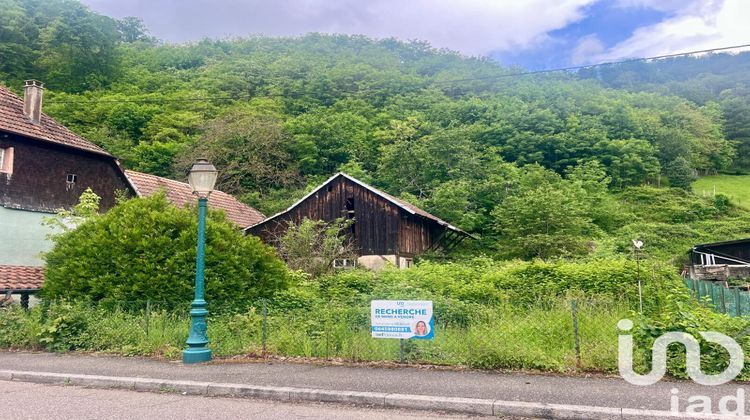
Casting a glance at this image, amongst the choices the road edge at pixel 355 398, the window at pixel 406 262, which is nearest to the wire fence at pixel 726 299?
the road edge at pixel 355 398

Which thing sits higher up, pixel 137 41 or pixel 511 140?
pixel 137 41

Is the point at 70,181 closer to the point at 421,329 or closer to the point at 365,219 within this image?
the point at 365,219

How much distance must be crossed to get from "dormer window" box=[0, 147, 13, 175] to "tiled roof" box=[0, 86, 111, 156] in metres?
0.84

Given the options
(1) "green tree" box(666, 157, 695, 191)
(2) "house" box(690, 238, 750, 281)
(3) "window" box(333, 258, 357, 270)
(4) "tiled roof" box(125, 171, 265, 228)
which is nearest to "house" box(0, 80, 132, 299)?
(4) "tiled roof" box(125, 171, 265, 228)

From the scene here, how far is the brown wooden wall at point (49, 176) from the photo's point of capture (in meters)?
20.2

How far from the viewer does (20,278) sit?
56.1 feet

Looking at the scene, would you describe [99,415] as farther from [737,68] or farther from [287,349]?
→ [737,68]

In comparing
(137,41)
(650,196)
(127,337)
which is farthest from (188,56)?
(127,337)

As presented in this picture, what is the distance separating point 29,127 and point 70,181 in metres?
2.71

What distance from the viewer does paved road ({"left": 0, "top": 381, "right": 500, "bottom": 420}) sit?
681cm

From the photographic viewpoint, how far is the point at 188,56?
73.8 metres

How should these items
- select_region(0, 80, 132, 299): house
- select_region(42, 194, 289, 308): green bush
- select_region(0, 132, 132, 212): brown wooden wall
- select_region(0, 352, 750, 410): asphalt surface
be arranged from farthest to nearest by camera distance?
select_region(0, 132, 132, 212): brown wooden wall, select_region(0, 80, 132, 299): house, select_region(42, 194, 289, 308): green bush, select_region(0, 352, 750, 410): asphalt surface

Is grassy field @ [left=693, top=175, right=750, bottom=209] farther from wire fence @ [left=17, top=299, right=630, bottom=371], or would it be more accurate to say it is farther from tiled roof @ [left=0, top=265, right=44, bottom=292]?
tiled roof @ [left=0, top=265, right=44, bottom=292]

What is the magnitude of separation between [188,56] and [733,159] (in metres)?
82.4
